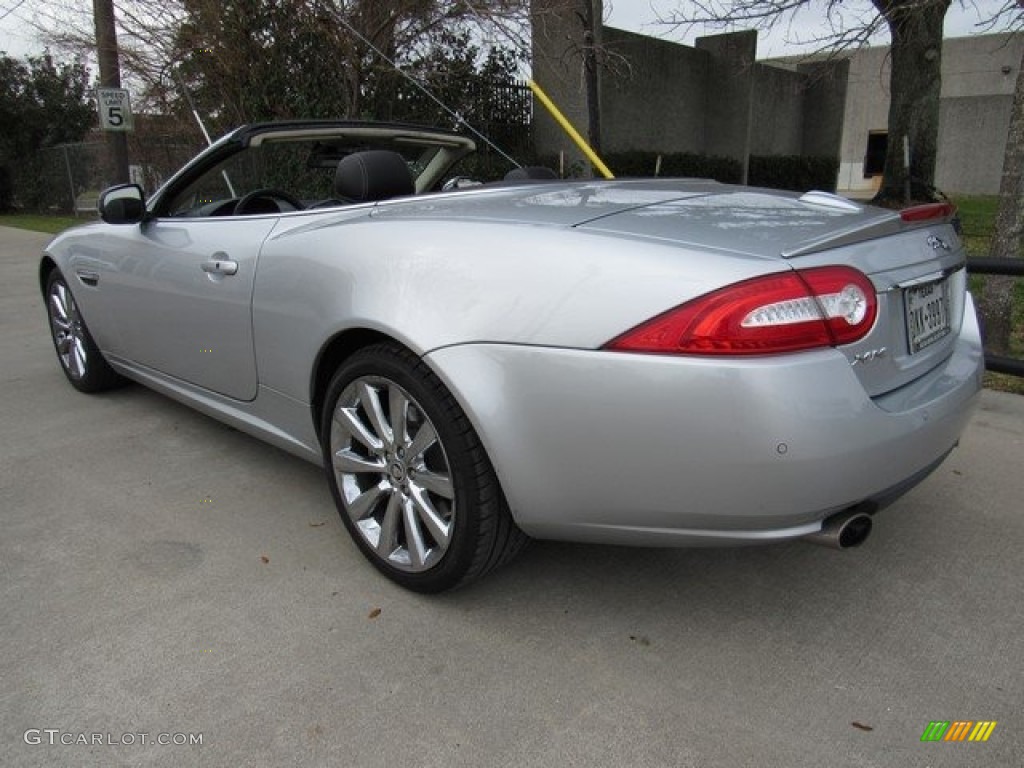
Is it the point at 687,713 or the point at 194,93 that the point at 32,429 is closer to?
the point at 687,713

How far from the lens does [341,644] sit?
2.31 m

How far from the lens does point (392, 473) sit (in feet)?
8.27

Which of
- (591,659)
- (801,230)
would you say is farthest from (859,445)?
(591,659)

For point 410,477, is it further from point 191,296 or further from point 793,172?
point 793,172

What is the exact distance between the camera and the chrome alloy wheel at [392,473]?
7.79ft

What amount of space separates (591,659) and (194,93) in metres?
12.3

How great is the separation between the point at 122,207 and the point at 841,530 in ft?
10.6

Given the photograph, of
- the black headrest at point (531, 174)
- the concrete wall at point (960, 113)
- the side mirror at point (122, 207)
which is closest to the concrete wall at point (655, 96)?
the concrete wall at point (960, 113)

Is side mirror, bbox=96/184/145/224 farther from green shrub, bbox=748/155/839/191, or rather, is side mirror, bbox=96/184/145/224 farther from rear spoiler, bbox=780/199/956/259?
green shrub, bbox=748/155/839/191

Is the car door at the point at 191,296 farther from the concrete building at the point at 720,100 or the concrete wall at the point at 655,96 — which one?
the concrete wall at the point at 655,96

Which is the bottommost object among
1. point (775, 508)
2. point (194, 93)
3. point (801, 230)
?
point (775, 508)

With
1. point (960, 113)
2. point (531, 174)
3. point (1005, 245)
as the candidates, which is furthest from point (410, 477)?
point (960, 113)

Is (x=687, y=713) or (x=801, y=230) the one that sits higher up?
(x=801, y=230)

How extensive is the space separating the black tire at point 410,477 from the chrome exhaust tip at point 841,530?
2.79ft
